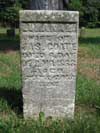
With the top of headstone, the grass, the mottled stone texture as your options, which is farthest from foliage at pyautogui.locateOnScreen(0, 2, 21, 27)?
the top of headstone

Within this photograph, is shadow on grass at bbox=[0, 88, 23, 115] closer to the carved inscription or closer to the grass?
the grass

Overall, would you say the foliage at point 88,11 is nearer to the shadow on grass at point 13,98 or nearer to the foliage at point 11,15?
the foliage at point 11,15

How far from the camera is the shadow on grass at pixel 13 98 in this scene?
6.92 m

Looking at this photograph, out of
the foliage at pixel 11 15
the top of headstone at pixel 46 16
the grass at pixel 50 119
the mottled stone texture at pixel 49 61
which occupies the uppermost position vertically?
the top of headstone at pixel 46 16

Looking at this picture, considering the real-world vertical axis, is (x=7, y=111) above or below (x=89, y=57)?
above

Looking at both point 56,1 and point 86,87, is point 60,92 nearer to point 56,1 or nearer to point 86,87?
point 86,87

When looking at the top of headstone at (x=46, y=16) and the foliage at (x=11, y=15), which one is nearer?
the top of headstone at (x=46, y=16)

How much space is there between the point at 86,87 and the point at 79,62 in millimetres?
2975

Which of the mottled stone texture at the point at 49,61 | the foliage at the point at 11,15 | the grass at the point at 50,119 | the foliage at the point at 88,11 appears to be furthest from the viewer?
the foliage at the point at 88,11

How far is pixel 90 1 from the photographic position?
3362 cm

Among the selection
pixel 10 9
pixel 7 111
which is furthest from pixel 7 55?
pixel 10 9

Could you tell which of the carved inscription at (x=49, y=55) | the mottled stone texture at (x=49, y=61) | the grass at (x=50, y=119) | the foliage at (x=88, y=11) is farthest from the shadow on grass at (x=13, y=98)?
the foliage at (x=88, y=11)

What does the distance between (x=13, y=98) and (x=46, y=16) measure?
1.93m

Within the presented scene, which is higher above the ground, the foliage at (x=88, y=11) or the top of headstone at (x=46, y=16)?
the top of headstone at (x=46, y=16)
